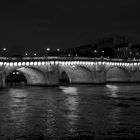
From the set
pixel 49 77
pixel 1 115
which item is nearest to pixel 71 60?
pixel 49 77

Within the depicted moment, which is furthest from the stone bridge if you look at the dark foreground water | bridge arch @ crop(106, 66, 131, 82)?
the dark foreground water

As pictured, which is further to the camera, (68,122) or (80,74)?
(80,74)

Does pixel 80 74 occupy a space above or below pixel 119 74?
above

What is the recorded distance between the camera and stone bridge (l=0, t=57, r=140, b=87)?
59.3 m

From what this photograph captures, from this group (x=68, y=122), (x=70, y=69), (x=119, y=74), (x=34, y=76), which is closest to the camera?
(x=68, y=122)

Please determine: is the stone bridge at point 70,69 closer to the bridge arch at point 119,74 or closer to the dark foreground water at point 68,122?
the bridge arch at point 119,74

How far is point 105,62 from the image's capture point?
7275cm

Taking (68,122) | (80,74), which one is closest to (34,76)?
(80,74)

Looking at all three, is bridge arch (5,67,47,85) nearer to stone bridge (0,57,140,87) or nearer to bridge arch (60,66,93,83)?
stone bridge (0,57,140,87)

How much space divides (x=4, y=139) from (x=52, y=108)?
11.3 m

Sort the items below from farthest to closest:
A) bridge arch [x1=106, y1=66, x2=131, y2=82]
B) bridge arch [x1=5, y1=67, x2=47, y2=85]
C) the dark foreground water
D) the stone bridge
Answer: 1. bridge arch [x1=106, y1=66, x2=131, y2=82]
2. bridge arch [x1=5, y1=67, x2=47, y2=85]
3. the stone bridge
4. the dark foreground water

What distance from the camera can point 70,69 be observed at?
7050 centimetres

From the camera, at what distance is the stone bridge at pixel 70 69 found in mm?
59281

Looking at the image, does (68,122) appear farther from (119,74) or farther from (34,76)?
(119,74)
